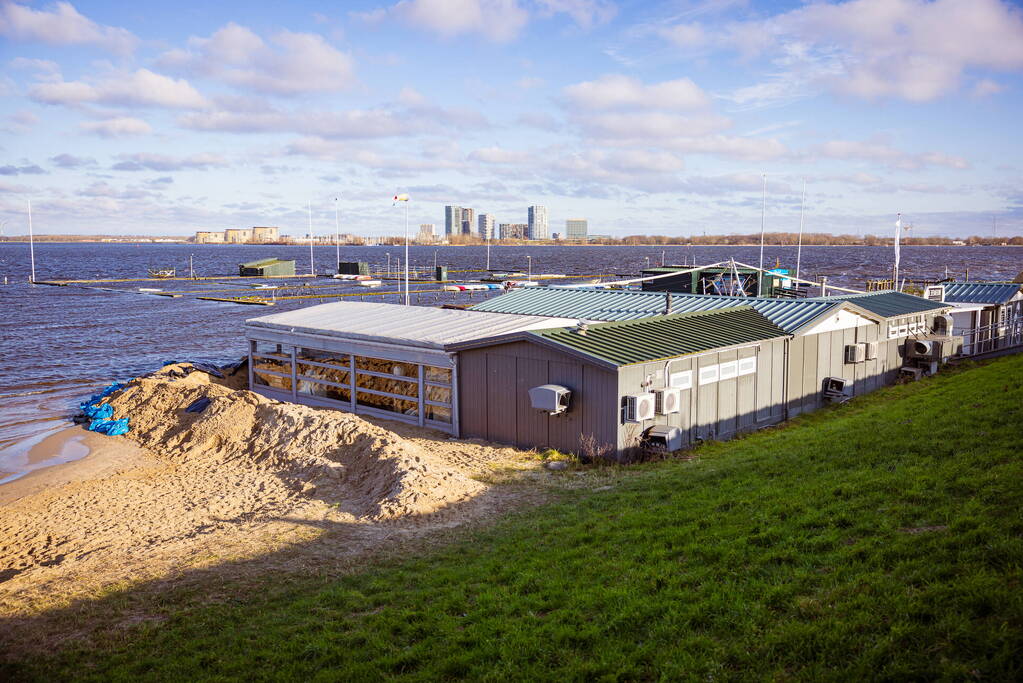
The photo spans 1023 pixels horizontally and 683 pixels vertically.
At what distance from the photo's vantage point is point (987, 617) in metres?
6.39

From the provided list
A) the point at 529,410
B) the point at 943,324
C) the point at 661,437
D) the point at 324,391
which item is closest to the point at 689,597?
the point at 661,437

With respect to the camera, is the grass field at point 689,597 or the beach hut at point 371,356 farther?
the beach hut at point 371,356

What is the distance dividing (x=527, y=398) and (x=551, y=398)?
1.56 m

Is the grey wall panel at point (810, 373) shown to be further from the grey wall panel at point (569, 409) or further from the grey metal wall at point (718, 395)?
the grey wall panel at point (569, 409)

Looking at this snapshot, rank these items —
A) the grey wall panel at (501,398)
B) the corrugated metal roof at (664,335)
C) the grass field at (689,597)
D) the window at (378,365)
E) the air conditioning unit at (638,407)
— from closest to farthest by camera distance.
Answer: the grass field at (689,597) → the air conditioning unit at (638,407) → the corrugated metal roof at (664,335) → the grey wall panel at (501,398) → the window at (378,365)

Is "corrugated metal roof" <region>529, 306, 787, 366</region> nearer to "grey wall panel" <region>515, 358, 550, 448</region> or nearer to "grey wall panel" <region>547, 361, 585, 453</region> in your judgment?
"grey wall panel" <region>547, 361, 585, 453</region>

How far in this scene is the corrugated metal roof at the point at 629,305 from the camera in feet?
79.7

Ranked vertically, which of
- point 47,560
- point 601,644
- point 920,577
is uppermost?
point 920,577

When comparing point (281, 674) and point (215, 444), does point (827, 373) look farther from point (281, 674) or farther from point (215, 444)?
point (281, 674)

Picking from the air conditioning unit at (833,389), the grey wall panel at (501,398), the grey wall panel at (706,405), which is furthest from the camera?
the air conditioning unit at (833,389)

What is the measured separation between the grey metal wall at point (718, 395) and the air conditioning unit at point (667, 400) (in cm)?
22

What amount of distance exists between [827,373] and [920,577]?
18233 millimetres

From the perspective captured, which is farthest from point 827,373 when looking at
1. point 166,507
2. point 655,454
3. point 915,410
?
point 166,507

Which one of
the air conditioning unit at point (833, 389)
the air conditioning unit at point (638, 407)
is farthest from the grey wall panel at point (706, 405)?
the air conditioning unit at point (833, 389)
